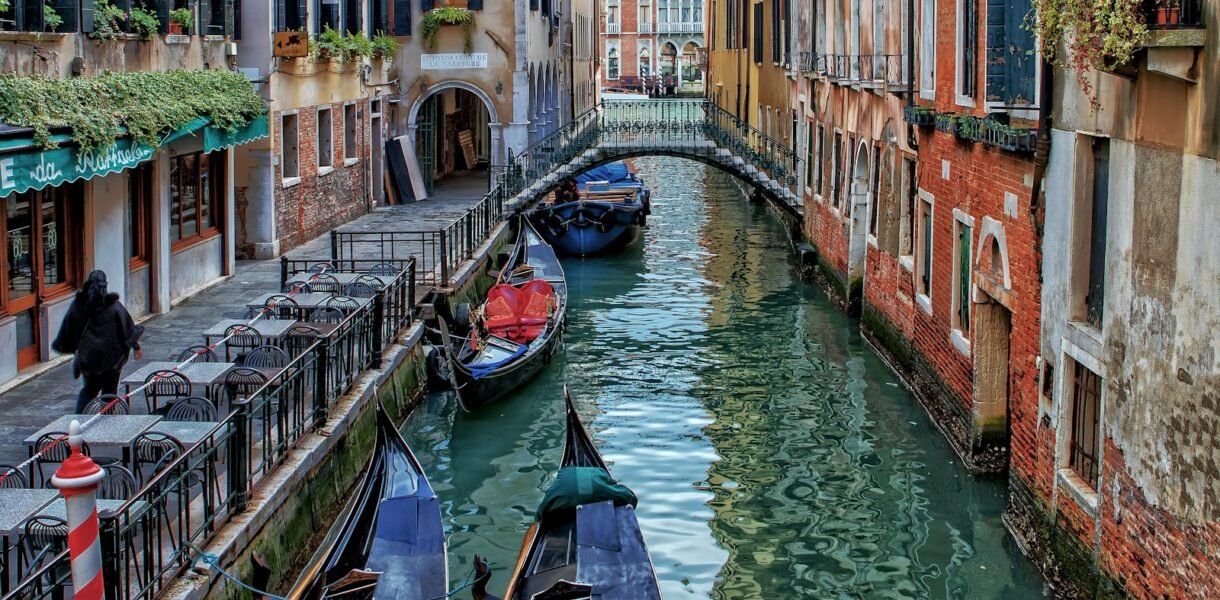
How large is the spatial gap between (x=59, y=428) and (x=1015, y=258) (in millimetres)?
6206

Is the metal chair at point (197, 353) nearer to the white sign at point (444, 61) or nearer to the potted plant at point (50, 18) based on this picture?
the potted plant at point (50, 18)

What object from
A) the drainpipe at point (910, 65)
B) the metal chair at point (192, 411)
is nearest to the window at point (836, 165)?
the drainpipe at point (910, 65)

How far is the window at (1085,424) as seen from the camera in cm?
838

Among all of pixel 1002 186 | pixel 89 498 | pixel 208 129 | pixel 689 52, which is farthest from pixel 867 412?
pixel 689 52

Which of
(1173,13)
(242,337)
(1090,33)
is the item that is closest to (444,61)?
(242,337)

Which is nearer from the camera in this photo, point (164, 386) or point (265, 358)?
point (164, 386)

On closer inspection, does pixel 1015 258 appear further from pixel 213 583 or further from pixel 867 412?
pixel 213 583

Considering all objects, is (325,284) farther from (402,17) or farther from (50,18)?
(402,17)

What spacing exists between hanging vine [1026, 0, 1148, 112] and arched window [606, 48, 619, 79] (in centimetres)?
6931

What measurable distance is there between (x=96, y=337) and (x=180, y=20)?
6.08 meters

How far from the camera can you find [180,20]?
14.5 m

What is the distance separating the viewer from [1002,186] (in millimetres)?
10641

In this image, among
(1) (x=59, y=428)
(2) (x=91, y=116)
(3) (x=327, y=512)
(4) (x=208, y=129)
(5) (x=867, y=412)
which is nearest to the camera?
(1) (x=59, y=428)

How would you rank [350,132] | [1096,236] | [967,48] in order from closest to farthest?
1. [1096,236]
2. [967,48]
3. [350,132]
